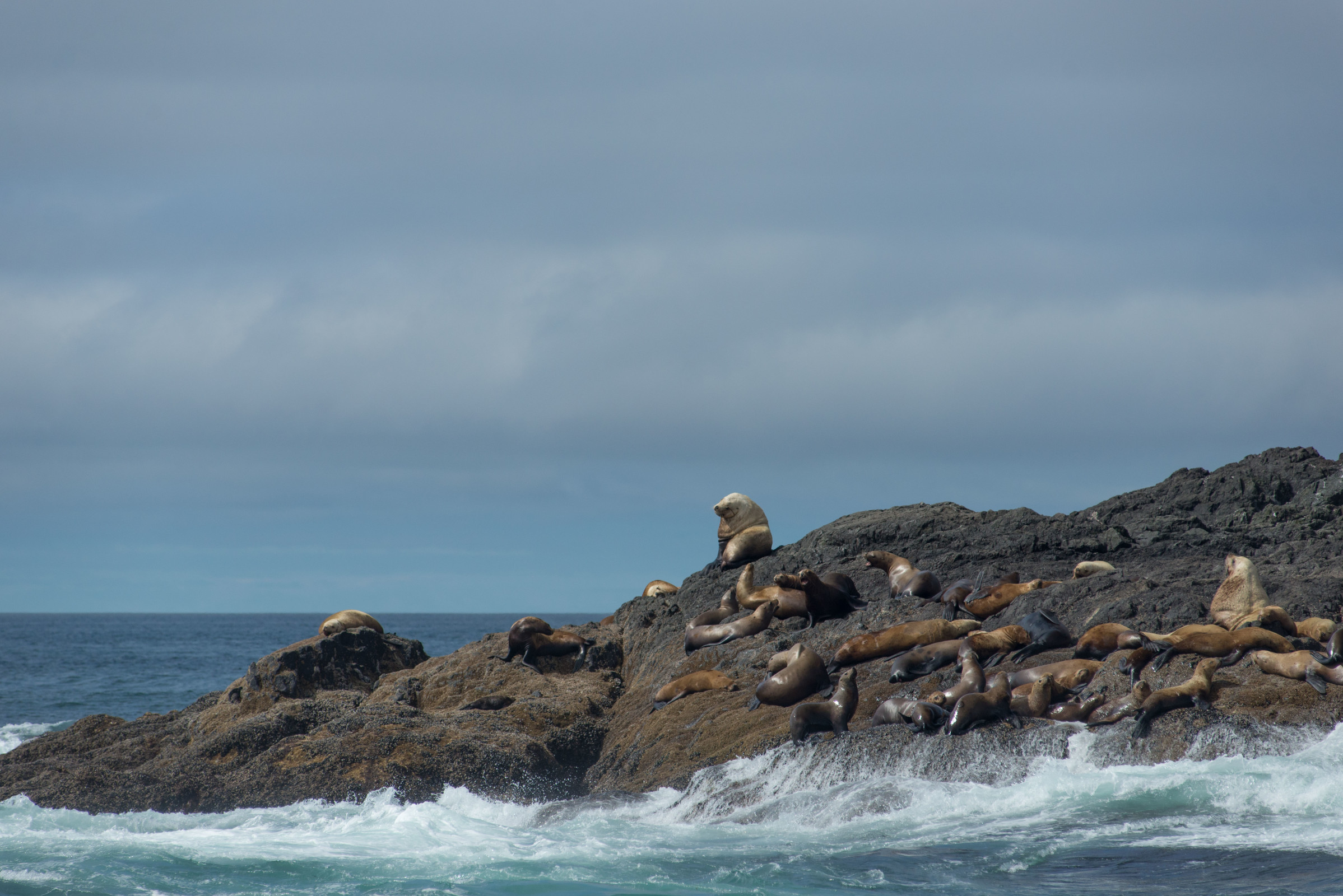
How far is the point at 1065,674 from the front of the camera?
10.3 m

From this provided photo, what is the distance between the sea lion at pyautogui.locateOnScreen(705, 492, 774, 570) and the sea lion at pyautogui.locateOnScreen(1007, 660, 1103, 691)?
7378 millimetres

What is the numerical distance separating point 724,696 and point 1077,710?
4083 millimetres

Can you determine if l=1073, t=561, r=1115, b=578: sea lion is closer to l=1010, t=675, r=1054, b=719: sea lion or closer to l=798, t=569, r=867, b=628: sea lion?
l=798, t=569, r=867, b=628: sea lion

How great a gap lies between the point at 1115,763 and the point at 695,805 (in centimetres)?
367

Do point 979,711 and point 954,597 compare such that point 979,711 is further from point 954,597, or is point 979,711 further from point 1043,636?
point 954,597

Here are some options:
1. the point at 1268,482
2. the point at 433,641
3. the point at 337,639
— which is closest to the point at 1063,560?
the point at 1268,482

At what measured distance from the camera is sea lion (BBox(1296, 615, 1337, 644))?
1029 cm

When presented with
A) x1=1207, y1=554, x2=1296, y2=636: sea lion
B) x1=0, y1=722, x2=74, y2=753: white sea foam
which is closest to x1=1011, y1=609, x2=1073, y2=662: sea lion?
x1=1207, y1=554, x2=1296, y2=636: sea lion

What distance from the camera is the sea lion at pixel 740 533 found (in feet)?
57.6

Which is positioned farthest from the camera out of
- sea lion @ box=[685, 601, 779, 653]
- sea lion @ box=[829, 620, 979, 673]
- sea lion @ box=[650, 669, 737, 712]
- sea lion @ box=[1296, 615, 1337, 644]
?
sea lion @ box=[685, 601, 779, 653]

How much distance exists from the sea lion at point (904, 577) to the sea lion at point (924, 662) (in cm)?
228

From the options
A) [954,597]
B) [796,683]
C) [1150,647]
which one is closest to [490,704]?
[796,683]

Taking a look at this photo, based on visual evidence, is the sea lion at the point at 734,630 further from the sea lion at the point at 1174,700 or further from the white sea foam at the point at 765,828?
the sea lion at the point at 1174,700

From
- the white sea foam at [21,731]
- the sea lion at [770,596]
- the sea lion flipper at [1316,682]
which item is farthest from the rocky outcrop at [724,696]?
the white sea foam at [21,731]
